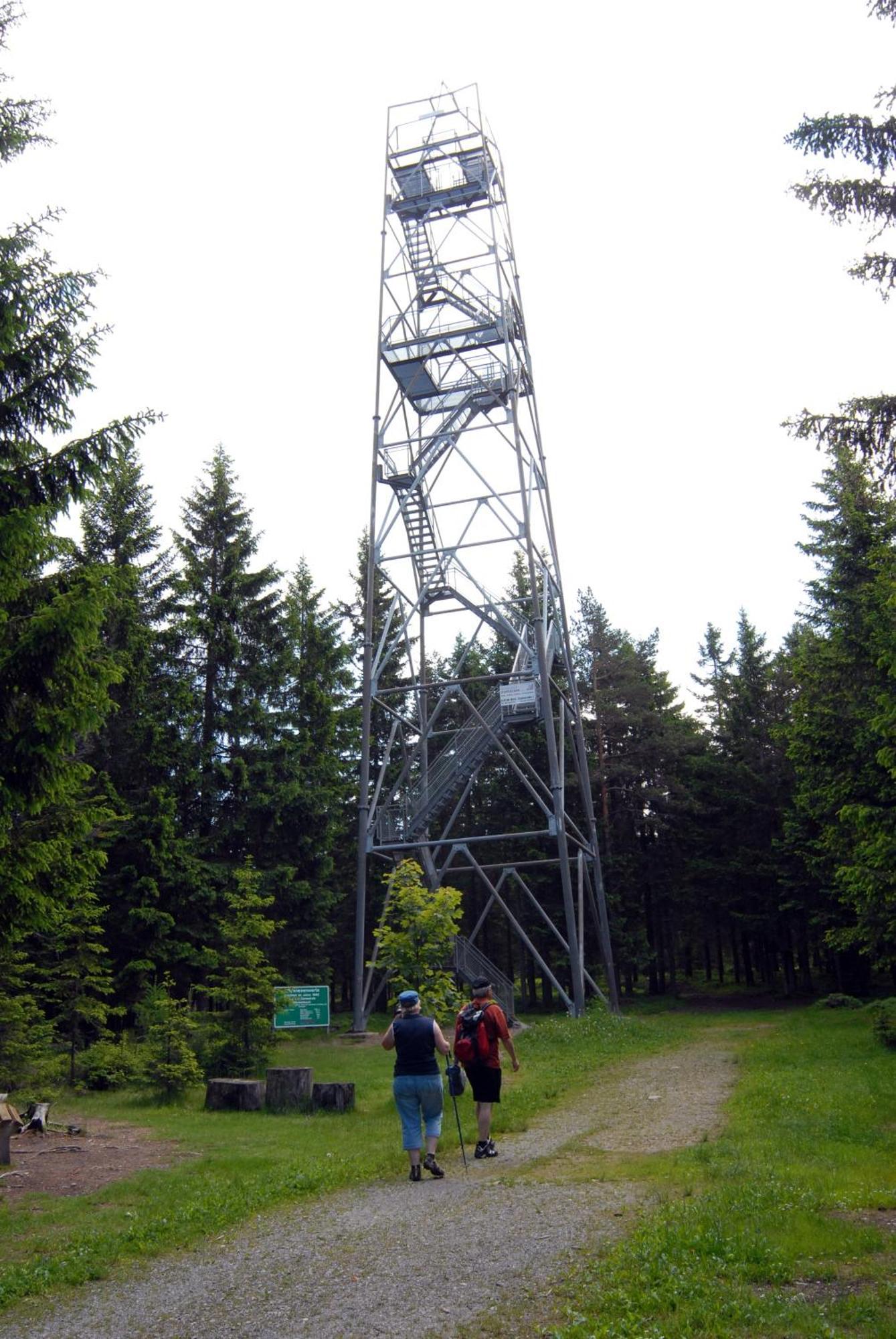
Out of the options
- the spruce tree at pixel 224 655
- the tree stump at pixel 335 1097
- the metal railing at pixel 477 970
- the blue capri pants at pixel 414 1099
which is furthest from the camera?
the spruce tree at pixel 224 655

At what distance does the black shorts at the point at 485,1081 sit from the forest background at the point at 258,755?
427 cm

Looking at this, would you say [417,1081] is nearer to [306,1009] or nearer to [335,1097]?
[335,1097]

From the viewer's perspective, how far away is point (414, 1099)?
799 cm

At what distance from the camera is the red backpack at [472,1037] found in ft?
28.4

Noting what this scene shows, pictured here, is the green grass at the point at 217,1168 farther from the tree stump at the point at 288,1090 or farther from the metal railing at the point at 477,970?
the metal railing at the point at 477,970

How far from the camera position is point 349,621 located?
40.6 metres

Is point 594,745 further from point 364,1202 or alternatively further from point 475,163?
point 364,1202

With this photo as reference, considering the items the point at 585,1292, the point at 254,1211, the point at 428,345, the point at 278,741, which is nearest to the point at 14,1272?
the point at 254,1211

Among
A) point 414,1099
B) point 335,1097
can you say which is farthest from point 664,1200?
point 335,1097

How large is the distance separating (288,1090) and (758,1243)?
883 cm

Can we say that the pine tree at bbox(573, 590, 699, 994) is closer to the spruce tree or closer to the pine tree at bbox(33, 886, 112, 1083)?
the spruce tree

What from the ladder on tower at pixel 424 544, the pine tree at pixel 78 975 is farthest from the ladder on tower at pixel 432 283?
the pine tree at pixel 78 975

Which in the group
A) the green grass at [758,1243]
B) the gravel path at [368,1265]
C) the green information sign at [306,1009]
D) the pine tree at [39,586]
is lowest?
the gravel path at [368,1265]

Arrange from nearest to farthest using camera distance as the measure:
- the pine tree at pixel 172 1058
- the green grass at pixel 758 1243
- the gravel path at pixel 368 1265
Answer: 1. the green grass at pixel 758 1243
2. the gravel path at pixel 368 1265
3. the pine tree at pixel 172 1058
